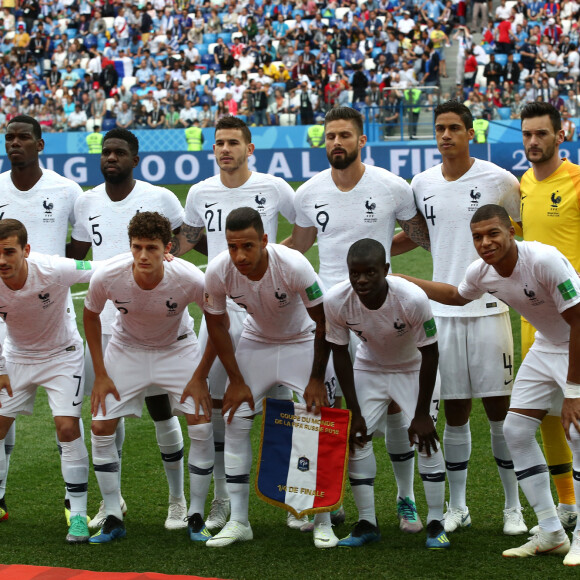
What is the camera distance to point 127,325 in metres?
5.63

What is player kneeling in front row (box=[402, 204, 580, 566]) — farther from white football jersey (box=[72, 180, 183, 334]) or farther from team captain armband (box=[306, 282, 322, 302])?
white football jersey (box=[72, 180, 183, 334])

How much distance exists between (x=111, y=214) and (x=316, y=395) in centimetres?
190

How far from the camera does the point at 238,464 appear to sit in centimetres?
Result: 547

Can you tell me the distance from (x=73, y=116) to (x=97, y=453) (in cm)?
2169

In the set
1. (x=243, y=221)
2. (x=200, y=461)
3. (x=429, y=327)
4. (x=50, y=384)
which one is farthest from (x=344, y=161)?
(x=50, y=384)

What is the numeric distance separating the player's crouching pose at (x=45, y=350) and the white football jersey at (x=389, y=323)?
158cm

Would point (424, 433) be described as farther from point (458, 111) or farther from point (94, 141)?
point (94, 141)

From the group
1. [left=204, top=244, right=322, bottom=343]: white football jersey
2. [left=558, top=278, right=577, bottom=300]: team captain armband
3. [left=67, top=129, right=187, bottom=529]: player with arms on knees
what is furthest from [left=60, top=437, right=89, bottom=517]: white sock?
[left=558, top=278, right=577, bottom=300]: team captain armband

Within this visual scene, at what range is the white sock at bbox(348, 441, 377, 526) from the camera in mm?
5348

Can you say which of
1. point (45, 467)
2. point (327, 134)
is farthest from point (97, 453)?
point (327, 134)

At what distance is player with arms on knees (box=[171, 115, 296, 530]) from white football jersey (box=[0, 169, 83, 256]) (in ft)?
2.82

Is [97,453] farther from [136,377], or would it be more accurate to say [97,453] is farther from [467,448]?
[467,448]

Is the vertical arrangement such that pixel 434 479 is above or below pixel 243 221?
below

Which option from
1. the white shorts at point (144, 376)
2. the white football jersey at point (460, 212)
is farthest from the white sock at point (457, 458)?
the white shorts at point (144, 376)
